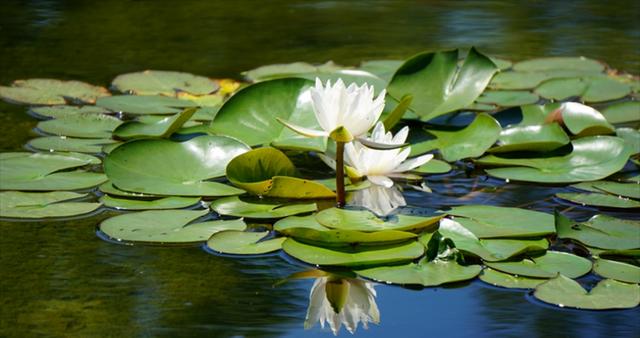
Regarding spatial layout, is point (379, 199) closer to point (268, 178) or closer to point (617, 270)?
point (268, 178)

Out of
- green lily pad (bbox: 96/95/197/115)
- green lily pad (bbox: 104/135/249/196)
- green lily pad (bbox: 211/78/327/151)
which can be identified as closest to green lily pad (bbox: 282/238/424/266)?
green lily pad (bbox: 104/135/249/196)

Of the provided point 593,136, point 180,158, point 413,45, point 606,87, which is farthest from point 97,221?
point 413,45

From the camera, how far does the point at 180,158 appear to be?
7.47 ft

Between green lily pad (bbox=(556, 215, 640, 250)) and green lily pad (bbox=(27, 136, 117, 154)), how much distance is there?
1.11 m

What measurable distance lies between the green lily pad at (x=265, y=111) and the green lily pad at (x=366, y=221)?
430 millimetres

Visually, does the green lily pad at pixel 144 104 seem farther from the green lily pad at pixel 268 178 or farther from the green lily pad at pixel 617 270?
the green lily pad at pixel 617 270

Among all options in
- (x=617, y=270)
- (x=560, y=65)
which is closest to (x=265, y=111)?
(x=617, y=270)

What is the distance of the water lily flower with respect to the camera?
7.03 feet

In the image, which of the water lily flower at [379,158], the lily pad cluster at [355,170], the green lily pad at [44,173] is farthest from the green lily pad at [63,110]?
the water lily flower at [379,158]

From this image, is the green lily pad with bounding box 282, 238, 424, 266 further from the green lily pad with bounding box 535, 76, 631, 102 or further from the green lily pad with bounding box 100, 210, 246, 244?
the green lily pad with bounding box 535, 76, 631, 102

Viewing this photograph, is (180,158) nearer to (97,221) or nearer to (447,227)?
(97,221)

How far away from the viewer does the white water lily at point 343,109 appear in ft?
6.38

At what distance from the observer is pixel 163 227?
78.6 inches

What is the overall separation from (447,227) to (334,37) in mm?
1994
